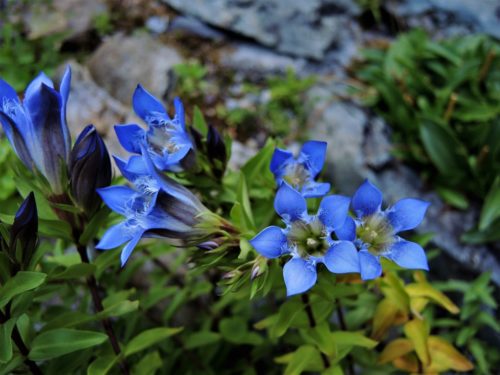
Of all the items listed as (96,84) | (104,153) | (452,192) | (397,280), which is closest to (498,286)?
(452,192)

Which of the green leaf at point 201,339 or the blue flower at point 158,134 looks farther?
the green leaf at point 201,339

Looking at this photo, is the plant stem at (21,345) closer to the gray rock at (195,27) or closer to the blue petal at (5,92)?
the blue petal at (5,92)

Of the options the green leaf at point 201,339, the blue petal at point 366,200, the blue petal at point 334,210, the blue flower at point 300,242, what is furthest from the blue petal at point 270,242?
the green leaf at point 201,339

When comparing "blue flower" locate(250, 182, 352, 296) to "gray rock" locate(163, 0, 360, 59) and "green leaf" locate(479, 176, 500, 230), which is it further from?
"gray rock" locate(163, 0, 360, 59)

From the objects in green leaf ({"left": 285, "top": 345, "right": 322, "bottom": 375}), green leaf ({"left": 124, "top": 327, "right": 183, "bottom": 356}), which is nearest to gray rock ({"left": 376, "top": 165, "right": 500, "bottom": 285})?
green leaf ({"left": 285, "top": 345, "right": 322, "bottom": 375})

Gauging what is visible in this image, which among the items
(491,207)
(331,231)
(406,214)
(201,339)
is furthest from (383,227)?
(491,207)

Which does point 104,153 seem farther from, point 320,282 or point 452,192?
point 452,192
